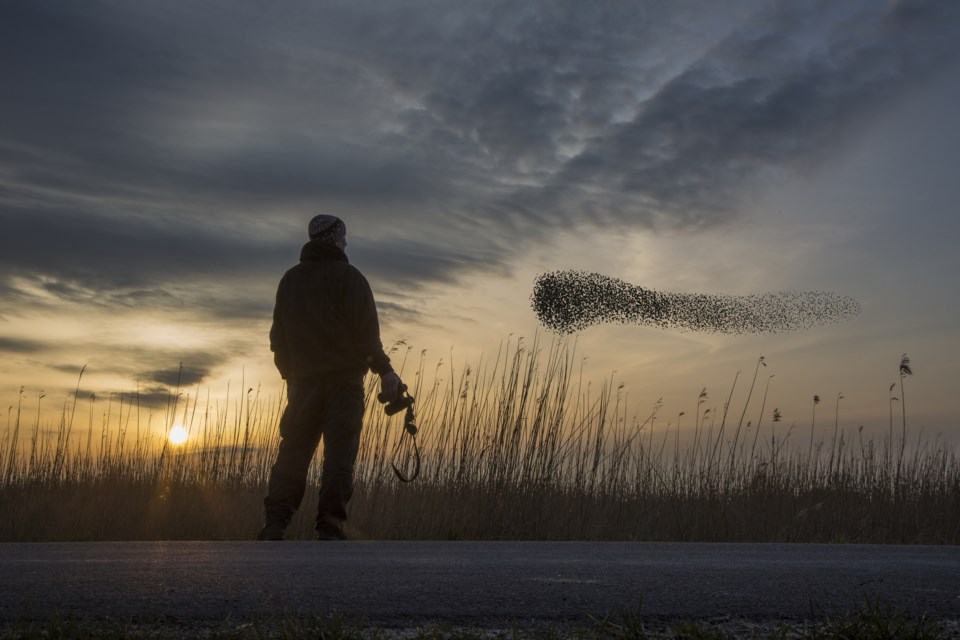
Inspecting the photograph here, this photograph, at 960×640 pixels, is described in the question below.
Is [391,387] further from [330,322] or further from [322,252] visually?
[322,252]

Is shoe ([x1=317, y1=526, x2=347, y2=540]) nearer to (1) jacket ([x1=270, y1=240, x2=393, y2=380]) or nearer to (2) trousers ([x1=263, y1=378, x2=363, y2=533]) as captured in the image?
(2) trousers ([x1=263, y1=378, x2=363, y2=533])

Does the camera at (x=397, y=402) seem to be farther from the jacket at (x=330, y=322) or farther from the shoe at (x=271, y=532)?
the shoe at (x=271, y=532)

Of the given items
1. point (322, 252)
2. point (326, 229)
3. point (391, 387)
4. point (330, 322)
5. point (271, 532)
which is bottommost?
point (271, 532)

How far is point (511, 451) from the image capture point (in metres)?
7.66

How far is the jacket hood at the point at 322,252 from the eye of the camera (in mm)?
5914

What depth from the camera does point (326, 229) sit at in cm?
595

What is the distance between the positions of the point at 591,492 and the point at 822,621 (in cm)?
513

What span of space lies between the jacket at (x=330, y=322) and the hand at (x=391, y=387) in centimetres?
10

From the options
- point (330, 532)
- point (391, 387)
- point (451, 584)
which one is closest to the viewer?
point (451, 584)

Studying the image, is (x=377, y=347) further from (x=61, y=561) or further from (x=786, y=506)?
(x=786, y=506)

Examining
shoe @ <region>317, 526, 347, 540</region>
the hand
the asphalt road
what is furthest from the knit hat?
the asphalt road

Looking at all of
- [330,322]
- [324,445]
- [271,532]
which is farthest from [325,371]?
[271,532]

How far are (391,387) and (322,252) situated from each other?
43.4 inches

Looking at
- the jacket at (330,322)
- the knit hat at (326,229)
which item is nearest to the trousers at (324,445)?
the jacket at (330,322)
